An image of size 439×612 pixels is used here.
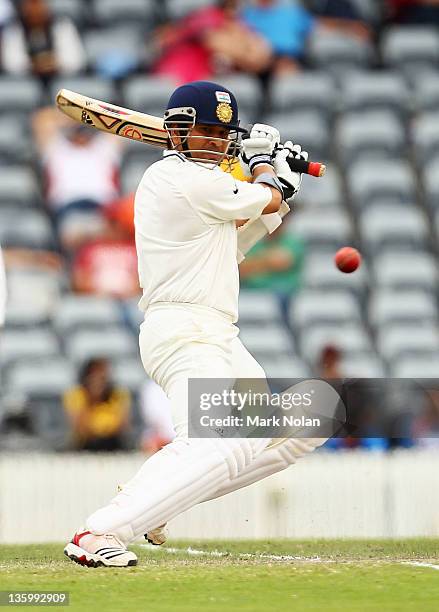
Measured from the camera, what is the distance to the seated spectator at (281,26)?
1370cm

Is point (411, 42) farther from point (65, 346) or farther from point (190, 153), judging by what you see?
point (190, 153)

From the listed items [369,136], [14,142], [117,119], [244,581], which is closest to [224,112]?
[117,119]

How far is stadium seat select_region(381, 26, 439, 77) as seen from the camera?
14352 millimetres

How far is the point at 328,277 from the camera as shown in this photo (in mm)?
12773

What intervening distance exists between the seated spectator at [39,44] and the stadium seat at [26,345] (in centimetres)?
247

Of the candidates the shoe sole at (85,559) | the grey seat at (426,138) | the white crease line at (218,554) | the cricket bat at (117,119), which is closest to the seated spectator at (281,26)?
the grey seat at (426,138)

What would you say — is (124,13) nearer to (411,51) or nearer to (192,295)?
(411,51)

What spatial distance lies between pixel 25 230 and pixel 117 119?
18.5 ft

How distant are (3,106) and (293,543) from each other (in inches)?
261

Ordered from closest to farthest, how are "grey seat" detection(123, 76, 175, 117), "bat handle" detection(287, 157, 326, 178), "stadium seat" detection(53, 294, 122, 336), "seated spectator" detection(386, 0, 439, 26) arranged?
"bat handle" detection(287, 157, 326, 178), "stadium seat" detection(53, 294, 122, 336), "grey seat" detection(123, 76, 175, 117), "seated spectator" detection(386, 0, 439, 26)

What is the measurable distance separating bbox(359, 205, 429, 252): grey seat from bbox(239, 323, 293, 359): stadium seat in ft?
4.04

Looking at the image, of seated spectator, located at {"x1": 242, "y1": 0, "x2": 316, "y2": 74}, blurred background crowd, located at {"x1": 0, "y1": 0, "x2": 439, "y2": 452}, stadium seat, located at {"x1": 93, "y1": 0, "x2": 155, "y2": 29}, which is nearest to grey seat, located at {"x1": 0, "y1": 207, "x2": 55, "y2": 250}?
blurred background crowd, located at {"x1": 0, "y1": 0, "x2": 439, "y2": 452}

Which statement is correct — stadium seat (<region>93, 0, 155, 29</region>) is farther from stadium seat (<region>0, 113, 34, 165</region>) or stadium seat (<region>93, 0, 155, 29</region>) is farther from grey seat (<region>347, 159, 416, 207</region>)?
grey seat (<region>347, 159, 416, 207</region>)

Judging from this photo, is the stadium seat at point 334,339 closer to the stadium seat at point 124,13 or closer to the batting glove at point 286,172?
the stadium seat at point 124,13
